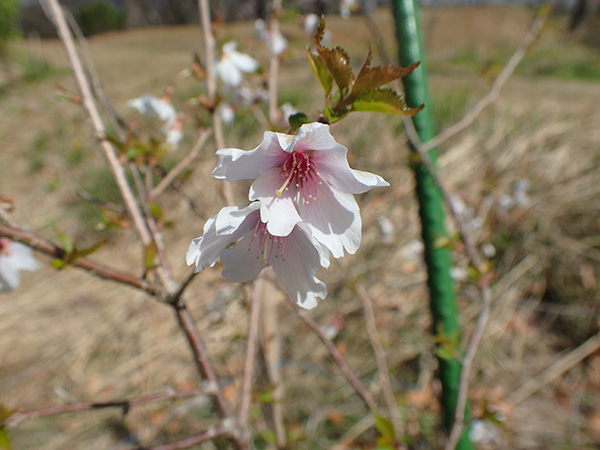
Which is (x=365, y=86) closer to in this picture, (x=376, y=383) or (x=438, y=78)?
(x=376, y=383)

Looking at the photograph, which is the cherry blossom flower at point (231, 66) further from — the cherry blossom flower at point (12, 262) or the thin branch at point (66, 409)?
the thin branch at point (66, 409)

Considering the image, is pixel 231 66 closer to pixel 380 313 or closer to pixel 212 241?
pixel 212 241

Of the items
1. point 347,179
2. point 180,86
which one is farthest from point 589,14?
point 347,179

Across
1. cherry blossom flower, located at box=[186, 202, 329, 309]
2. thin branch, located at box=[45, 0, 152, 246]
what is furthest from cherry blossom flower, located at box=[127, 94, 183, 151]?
cherry blossom flower, located at box=[186, 202, 329, 309]

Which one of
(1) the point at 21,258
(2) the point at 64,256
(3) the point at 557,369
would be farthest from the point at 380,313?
(2) the point at 64,256

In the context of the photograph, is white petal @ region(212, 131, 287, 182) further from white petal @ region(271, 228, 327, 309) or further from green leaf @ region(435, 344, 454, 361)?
green leaf @ region(435, 344, 454, 361)
